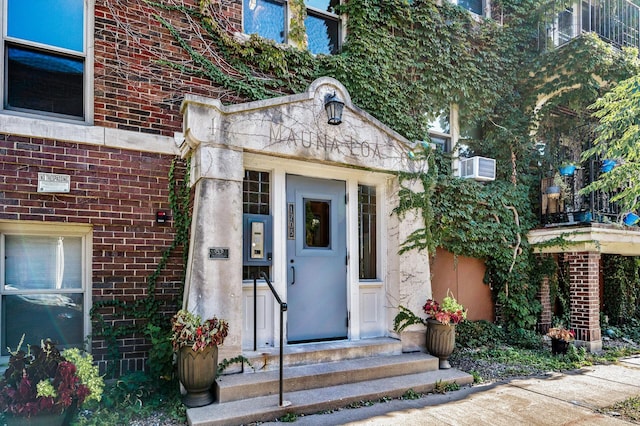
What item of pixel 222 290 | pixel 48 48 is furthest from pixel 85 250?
pixel 48 48

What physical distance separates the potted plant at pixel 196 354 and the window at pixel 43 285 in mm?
1447

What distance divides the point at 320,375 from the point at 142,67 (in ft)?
13.7

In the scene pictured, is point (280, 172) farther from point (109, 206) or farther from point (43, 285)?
point (43, 285)

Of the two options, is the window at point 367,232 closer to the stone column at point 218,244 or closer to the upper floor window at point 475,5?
the stone column at point 218,244

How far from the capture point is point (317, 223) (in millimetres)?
5293

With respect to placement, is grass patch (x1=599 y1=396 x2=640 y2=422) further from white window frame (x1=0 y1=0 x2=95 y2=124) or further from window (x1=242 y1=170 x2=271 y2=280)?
white window frame (x1=0 y1=0 x2=95 y2=124)

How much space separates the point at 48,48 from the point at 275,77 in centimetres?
268

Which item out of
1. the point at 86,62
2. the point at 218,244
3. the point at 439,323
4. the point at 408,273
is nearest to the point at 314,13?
the point at 86,62

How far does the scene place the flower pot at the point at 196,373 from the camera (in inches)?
147

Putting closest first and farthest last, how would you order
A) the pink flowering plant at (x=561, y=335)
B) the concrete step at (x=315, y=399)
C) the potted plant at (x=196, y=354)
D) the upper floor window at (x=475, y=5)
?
the concrete step at (x=315, y=399) → the potted plant at (x=196, y=354) → the pink flowering plant at (x=561, y=335) → the upper floor window at (x=475, y=5)

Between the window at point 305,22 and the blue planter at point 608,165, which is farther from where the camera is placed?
the blue planter at point 608,165

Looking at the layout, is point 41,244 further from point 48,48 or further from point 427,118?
point 427,118

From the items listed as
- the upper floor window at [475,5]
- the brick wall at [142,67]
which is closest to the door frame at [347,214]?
the brick wall at [142,67]

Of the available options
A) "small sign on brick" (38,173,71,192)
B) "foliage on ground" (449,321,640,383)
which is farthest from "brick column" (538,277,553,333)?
"small sign on brick" (38,173,71,192)
